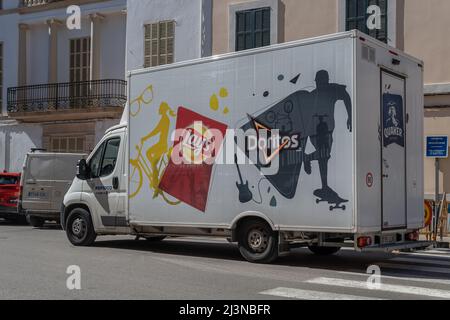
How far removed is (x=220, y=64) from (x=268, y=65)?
941mm

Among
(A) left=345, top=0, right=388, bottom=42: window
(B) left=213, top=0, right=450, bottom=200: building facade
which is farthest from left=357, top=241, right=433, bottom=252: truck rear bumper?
(A) left=345, top=0, right=388, bottom=42: window

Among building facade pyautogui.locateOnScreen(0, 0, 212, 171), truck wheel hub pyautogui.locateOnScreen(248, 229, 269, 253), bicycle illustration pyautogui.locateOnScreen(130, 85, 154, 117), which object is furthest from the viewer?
building facade pyautogui.locateOnScreen(0, 0, 212, 171)

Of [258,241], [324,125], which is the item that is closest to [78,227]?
[258,241]

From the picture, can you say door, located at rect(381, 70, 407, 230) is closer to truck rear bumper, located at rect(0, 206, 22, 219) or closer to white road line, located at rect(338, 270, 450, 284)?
white road line, located at rect(338, 270, 450, 284)

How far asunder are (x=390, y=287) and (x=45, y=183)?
12958 mm

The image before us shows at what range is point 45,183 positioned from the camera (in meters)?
19.1

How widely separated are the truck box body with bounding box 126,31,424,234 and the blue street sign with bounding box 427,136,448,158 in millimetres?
4144

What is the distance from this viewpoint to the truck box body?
952 cm

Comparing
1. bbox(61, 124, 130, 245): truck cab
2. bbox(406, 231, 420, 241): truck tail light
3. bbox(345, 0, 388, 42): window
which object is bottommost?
bbox(406, 231, 420, 241): truck tail light

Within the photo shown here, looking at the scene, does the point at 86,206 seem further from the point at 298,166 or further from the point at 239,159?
the point at 298,166

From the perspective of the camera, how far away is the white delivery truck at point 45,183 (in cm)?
1897

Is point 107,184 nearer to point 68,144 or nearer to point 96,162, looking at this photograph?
point 96,162

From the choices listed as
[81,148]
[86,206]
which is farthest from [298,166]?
[81,148]

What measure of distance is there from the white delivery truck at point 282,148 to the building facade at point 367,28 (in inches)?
282
